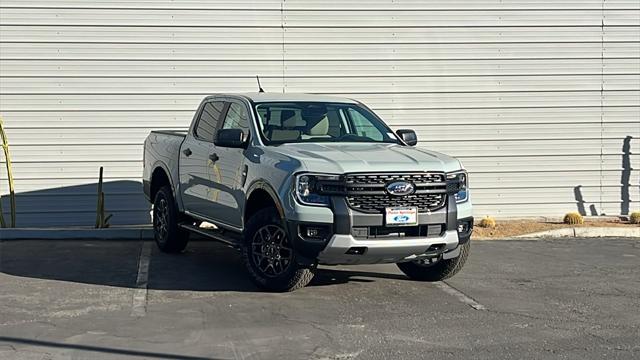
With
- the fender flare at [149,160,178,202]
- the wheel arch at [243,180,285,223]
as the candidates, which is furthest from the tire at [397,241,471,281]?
the fender flare at [149,160,178,202]

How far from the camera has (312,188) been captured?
25.0 feet

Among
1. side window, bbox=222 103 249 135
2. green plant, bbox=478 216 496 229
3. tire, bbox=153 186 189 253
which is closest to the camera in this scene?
side window, bbox=222 103 249 135

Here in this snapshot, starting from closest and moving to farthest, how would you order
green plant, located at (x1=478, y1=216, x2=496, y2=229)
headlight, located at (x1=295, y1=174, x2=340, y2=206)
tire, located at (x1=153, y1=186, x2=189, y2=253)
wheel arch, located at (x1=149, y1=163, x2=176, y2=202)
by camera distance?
1. headlight, located at (x1=295, y1=174, x2=340, y2=206)
2. tire, located at (x1=153, y1=186, x2=189, y2=253)
3. wheel arch, located at (x1=149, y1=163, x2=176, y2=202)
4. green plant, located at (x1=478, y1=216, x2=496, y2=229)

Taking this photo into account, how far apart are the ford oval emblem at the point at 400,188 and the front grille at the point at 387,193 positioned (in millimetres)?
33

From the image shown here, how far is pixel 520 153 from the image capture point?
14.0 metres

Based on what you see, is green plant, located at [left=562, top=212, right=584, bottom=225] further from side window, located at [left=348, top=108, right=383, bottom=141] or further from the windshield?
→ side window, located at [left=348, top=108, right=383, bottom=141]

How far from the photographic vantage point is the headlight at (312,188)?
25.0 ft

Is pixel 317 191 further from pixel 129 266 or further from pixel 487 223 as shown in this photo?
pixel 487 223

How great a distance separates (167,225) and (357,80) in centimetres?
438

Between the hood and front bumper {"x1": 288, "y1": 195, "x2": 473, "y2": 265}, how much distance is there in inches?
13.3

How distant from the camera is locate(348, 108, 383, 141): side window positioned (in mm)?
9289

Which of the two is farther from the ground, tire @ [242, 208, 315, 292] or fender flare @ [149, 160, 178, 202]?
fender flare @ [149, 160, 178, 202]

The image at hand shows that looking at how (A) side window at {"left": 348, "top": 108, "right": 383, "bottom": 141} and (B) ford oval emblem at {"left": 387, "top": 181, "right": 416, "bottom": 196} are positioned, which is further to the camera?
(A) side window at {"left": 348, "top": 108, "right": 383, "bottom": 141}

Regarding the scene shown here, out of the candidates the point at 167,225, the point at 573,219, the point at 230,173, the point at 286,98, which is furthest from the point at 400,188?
the point at 573,219
